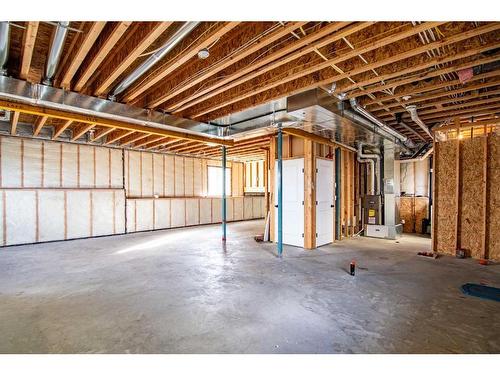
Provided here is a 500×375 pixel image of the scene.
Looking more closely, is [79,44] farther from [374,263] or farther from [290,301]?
[374,263]

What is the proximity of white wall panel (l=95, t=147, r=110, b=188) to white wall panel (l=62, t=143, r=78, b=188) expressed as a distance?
516 millimetres

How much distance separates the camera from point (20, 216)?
601 cm

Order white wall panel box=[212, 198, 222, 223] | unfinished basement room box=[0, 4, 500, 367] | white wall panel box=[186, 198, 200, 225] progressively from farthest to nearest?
1. white wall panel box=[212, 198, 222, 223]
2. white wall panel box=[186, 198, 200, 225]
3. unfinished basement room box=[0, 4, 500, 367]

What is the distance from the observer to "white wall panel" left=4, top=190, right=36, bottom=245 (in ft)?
19.3

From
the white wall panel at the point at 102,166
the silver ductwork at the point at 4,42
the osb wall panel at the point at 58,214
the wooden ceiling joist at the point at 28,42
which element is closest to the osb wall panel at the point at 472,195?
the wooden ceiling joist at the point at 28,42

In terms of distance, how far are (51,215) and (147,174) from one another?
284 centimetres

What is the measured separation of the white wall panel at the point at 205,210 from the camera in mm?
9602

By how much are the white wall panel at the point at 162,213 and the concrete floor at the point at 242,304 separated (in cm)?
341

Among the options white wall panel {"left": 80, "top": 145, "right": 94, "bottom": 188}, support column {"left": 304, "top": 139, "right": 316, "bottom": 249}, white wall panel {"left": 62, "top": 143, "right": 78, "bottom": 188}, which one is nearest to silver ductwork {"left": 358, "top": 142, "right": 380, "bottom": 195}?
support column {"left": 304, "top": 139, "right": 316, "bottom": 249}

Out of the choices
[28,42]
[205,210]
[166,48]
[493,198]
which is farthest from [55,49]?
[205,210]

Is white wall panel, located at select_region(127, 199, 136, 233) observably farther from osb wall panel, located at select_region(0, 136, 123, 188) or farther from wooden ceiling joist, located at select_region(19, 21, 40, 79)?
wooden ceiling joist, located at select_region(19, 21, 40, 79)

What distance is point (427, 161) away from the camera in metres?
8.02

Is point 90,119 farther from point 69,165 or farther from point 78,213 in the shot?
point 78,213
